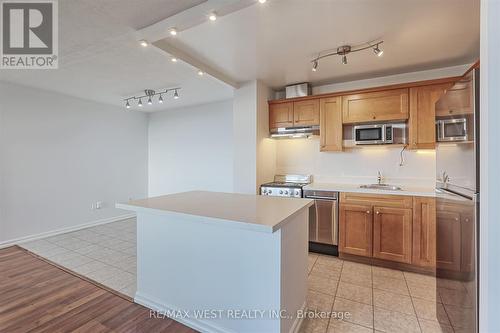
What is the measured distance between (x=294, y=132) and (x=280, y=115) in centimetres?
38

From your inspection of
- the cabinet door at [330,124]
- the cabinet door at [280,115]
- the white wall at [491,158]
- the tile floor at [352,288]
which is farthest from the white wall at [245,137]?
the white wall at [491,158]

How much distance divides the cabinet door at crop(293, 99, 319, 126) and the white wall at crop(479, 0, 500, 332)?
267 centimetres

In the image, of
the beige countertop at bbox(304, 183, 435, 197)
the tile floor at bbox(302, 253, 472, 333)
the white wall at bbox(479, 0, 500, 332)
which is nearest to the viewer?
the white wall at bbox(479, 0, 500, 332)

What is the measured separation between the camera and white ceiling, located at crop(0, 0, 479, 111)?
1.89 m

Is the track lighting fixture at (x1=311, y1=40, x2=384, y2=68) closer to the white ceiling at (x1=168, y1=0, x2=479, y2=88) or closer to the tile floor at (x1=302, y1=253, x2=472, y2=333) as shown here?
the white ceiling at (x1=168, y1=0, x2=479, y2=88)

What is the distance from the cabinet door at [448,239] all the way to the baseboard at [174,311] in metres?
1.58

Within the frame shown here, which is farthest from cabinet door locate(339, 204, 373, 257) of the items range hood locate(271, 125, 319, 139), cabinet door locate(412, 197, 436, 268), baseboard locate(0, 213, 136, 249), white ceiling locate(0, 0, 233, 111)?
baseboard locate(0, 213, 136, 249)

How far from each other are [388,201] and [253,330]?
2.21 metres

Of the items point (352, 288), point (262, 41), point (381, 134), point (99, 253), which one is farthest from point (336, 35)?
point (99, 253)

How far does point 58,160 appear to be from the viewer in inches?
159

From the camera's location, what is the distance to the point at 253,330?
5.12 feet

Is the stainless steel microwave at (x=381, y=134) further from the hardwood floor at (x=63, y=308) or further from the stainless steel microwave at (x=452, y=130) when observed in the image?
the hardwood floor at (x=63, y=308)

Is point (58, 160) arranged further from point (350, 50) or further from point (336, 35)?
point (350, 50)

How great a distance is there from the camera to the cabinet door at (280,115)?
12.2ft
